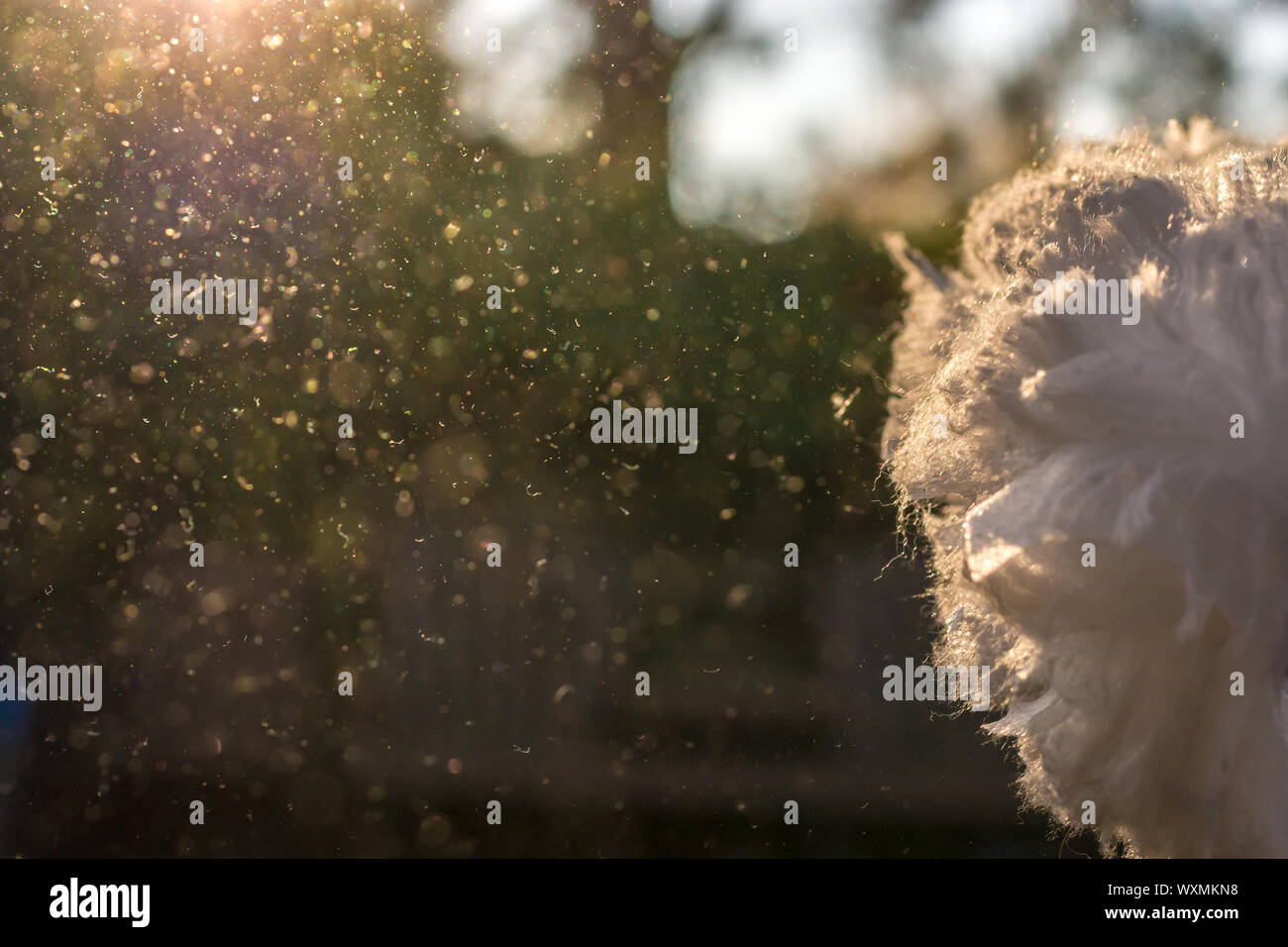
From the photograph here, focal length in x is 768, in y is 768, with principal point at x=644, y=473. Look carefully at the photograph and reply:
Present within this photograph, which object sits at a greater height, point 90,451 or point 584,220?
point 584,220

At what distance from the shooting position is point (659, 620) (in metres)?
1.63

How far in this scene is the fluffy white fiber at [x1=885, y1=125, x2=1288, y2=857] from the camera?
1.85 ft

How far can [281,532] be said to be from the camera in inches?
58.5

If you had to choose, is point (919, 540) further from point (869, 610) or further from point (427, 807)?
point (427, 807)

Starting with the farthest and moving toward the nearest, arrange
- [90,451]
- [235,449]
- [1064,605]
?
[235,449]
[90,451]
[1064,605]

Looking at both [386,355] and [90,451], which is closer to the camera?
[90,451]

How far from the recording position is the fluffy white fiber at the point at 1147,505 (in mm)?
563

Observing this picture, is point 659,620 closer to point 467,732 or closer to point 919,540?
point 467,732

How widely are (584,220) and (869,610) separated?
0.99 meters

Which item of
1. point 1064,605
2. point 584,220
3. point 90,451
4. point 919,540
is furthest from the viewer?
point 584,220

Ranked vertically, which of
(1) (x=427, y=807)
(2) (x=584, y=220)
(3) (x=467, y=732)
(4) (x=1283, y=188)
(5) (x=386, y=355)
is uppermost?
(2) (x=584, y=220)

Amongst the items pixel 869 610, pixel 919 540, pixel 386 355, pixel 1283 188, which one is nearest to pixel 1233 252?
pixel 1283 188

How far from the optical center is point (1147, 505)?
0.57m

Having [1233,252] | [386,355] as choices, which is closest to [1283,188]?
[1233,252]
